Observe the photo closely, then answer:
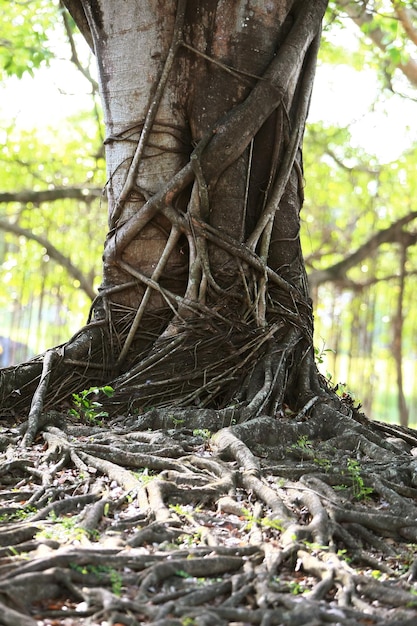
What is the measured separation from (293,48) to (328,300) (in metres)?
12.2

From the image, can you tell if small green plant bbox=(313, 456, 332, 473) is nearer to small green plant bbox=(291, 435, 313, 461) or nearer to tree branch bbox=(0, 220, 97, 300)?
small green plant bbox=(291, 435, 313, 461)

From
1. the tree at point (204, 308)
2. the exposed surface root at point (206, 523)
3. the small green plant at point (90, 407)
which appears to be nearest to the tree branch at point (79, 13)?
the tree at point (204, 308)

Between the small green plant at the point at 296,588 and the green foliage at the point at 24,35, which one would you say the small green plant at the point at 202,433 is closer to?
the small green plant at the point at 296,588

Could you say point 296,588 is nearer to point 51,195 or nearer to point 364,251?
point 364,251

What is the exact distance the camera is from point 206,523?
3443 millimetres

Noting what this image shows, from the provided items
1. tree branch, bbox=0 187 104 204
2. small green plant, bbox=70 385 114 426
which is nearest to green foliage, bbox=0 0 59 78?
tree branch, bbox=0 187 104 204

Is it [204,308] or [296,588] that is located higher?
[204,308]

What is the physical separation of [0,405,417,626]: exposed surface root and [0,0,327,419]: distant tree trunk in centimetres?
55

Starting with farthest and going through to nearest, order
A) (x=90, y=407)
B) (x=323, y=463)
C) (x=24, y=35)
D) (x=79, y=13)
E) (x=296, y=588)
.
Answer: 1. (x=24, y=35)
2. (x=79, y=13)
3. (x=90, y=407)
4. (x=323, y=463)
5. (x=296, y=588)

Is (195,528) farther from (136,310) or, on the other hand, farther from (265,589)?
(136,310)

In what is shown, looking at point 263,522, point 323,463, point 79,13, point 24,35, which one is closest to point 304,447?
point 323,463

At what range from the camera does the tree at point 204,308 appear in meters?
4.07

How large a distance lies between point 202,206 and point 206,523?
268 cm

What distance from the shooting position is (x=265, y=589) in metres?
2.76
